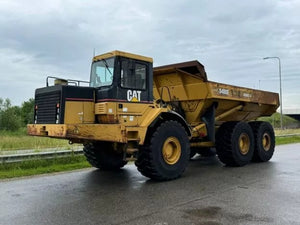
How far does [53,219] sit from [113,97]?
10.9 ft

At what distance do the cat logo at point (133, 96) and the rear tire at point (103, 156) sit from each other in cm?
186

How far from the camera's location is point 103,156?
9.67 meters

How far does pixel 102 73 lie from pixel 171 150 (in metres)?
2.63

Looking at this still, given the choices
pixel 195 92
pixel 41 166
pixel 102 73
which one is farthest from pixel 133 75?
pixel 41 166

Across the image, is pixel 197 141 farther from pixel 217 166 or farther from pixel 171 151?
pixel 171 151

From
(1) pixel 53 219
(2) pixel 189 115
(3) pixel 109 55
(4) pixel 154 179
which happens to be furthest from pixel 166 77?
(1) pixel 53 219

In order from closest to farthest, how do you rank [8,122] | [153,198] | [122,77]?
[153,198] < [122,77] < [8,122]

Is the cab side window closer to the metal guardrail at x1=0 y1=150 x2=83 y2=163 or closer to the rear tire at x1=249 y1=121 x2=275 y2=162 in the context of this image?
the metal guardrail at x1=0 y1=150 x2=83 y2=163

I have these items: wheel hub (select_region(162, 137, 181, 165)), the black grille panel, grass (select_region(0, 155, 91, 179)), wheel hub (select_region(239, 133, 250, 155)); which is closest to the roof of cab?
the black grille panel

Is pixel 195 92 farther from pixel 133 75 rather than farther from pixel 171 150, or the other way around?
pixel 133 75

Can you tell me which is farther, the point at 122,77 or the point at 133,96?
the point at 133,96

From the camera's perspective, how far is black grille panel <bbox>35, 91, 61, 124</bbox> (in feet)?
24.9

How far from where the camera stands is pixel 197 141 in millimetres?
10617

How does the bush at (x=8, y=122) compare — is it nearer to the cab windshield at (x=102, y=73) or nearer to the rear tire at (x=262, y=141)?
the rear tire at (x=262, y=141)
